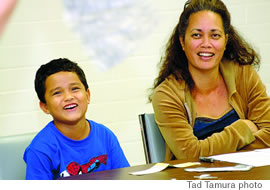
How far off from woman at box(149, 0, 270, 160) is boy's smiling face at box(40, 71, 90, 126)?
39 cm

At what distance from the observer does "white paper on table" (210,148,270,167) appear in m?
1.12

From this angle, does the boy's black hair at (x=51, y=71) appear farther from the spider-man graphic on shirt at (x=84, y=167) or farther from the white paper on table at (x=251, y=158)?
the white paper on table at (x=251, y=158)

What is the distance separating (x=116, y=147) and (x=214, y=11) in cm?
87

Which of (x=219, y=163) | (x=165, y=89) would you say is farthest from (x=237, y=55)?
(x=219, y=163)

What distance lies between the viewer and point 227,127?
175 cm

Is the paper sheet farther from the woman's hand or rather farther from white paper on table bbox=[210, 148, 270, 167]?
the woman's hand

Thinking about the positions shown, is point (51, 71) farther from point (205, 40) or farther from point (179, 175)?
point (179, 175)

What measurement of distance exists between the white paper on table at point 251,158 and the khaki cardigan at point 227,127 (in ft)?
1.11

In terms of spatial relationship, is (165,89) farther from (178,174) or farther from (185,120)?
(178,174)

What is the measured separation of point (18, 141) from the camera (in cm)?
146

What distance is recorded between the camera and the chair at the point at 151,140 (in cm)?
166

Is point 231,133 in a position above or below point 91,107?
below

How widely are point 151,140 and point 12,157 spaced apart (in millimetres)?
579

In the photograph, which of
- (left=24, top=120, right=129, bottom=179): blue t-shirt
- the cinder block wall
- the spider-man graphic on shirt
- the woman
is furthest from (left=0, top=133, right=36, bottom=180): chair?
the cinder block wall
